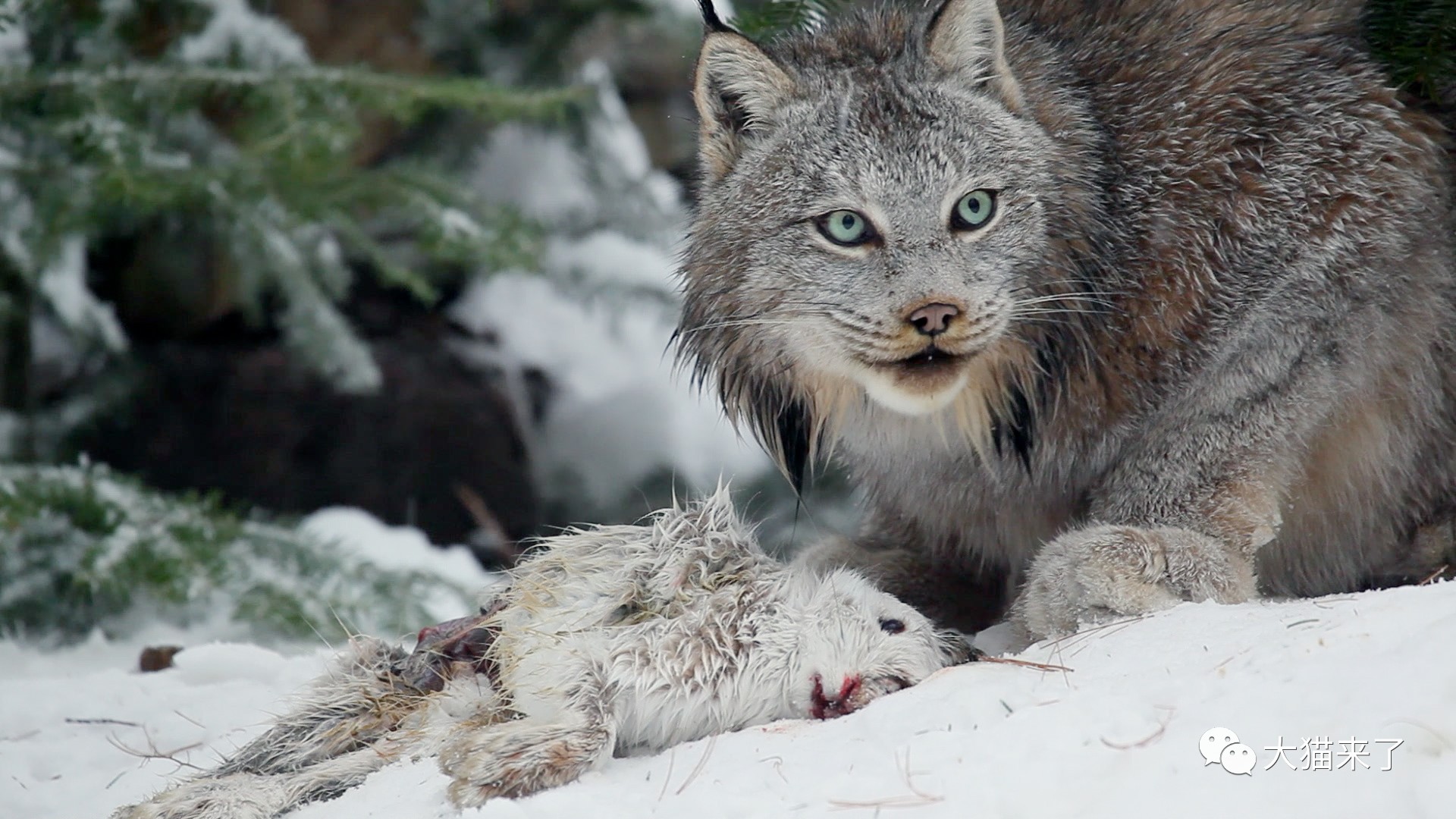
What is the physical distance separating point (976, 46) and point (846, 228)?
609mm

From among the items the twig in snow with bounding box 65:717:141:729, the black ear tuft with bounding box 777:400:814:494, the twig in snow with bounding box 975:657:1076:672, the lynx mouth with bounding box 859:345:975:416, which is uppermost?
the lynx mouth with bounding box 859:345:975:416

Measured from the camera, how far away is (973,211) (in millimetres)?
3365

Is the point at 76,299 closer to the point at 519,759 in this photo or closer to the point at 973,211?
the point at 973,211

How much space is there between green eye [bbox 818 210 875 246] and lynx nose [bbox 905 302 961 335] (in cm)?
26

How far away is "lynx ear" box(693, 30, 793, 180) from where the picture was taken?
11.5 feet

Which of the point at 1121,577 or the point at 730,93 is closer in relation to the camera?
the point at 1121,577

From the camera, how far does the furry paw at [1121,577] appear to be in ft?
10.2

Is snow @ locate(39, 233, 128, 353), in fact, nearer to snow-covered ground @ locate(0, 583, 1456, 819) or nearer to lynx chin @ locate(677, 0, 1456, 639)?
lynx chin @ locate(677, 0, 1456, 639)

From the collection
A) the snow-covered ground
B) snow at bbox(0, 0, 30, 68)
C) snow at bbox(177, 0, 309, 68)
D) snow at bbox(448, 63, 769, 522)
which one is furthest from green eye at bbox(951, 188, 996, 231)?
snow at bbox(448, 63, 769, 522)

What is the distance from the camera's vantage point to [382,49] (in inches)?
293

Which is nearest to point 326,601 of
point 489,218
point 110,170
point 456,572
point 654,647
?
point 456,572

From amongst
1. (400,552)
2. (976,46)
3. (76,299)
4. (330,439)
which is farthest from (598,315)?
(976,46)

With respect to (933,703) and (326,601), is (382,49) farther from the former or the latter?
(933,703)

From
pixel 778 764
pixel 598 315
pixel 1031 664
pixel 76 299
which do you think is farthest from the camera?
pixel 598 315
